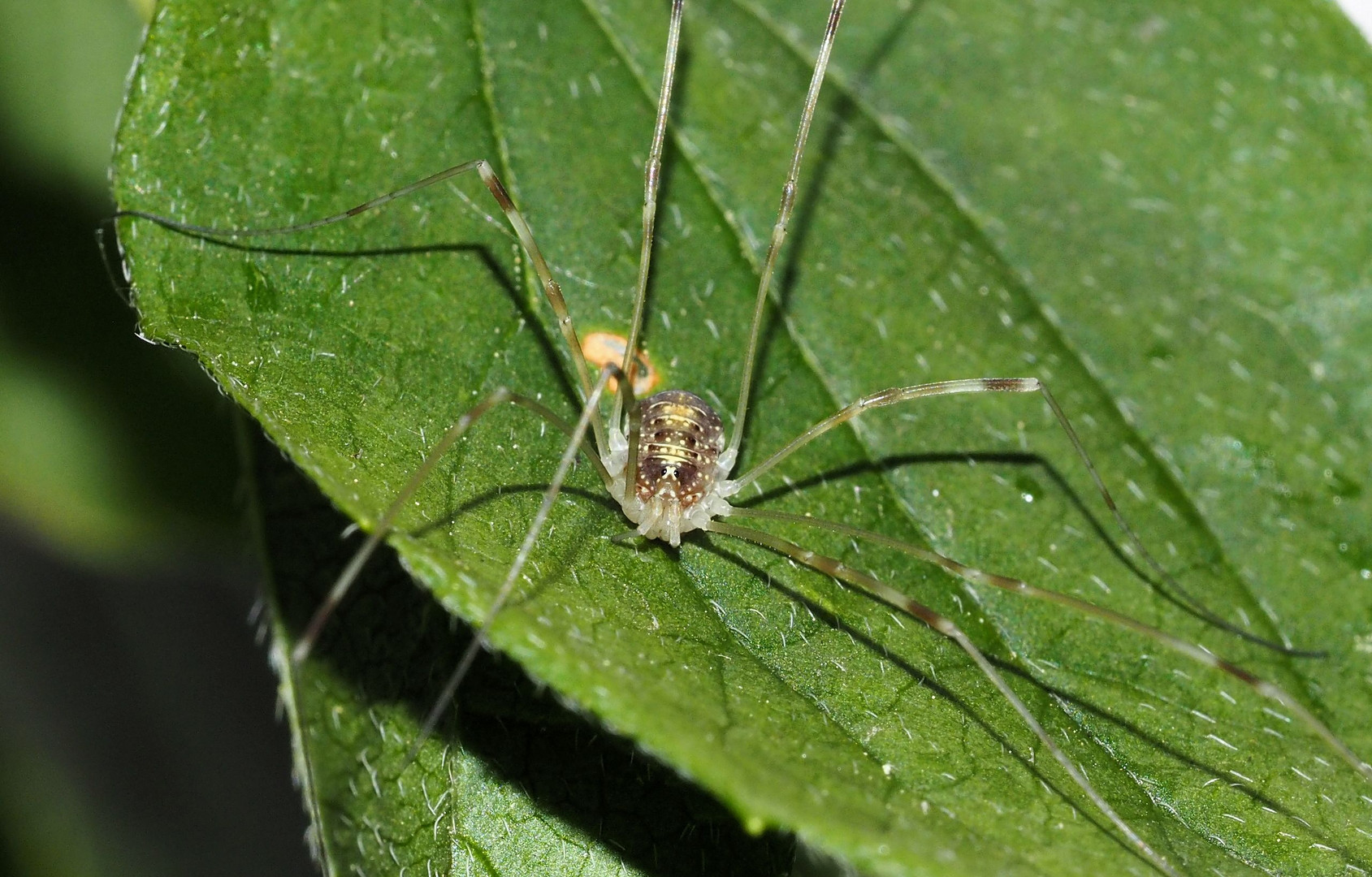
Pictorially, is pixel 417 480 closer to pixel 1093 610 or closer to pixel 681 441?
pixel 681 441

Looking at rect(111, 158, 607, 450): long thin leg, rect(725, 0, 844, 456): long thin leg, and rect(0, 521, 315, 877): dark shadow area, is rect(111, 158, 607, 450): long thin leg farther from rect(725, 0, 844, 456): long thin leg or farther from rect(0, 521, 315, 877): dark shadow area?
rect(0, 521, 315, 877): dark shadow area

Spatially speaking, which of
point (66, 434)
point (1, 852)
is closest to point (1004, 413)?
point (66, 434)

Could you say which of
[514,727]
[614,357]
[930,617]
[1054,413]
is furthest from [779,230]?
[514,727]

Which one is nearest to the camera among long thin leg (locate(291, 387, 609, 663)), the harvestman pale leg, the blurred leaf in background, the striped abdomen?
long thin leg (locate(291, 387, 609, 663))

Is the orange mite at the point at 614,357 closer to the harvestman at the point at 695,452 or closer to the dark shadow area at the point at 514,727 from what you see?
→ the harvestman at the point at 695,452

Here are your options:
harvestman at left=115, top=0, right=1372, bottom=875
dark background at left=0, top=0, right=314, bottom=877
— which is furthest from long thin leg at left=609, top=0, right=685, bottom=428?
dark background at left=0, top=0, right=314, bottom=877

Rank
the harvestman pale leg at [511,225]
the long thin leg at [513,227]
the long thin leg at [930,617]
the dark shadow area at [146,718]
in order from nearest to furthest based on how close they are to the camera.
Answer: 1. the long thin leg at [930,617]
2. the harvestman pale leg at [511,225]
3. the long thin leg at [513,227]
4. the dark shadow area at [146,718]

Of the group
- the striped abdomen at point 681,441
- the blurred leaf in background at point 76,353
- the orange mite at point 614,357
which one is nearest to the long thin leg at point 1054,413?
the striped abdomen at point 681,441

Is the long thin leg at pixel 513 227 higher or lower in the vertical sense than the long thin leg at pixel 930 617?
higher
